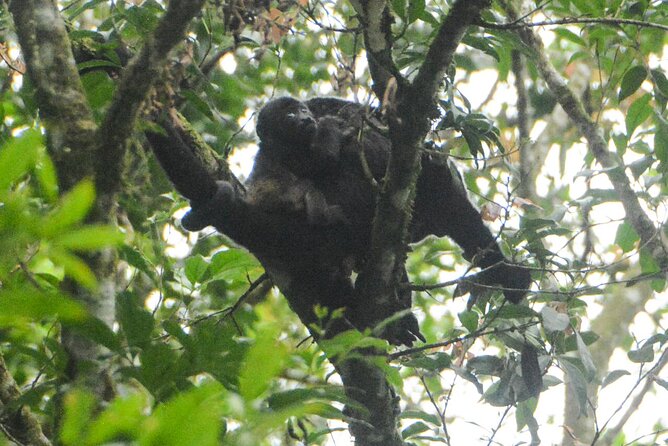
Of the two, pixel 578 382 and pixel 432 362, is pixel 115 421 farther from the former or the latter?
pixel 578 382

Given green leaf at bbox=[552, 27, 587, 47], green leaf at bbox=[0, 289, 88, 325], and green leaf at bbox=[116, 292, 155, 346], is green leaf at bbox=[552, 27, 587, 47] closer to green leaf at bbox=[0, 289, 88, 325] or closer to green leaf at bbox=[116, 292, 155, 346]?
green leaf at bbox=[116, 292, 155, 346]

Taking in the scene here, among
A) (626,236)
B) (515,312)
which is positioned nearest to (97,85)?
(515,312)

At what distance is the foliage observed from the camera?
3.67 ft

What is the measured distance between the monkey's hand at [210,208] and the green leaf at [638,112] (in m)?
2.00

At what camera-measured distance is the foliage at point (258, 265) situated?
1119 millimetres

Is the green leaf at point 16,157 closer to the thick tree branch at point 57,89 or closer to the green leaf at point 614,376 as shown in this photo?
the thick tree branch at point 57,89

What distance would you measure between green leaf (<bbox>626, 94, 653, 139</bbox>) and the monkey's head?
5.24 feet

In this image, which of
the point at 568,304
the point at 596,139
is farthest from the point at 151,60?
the point at 596,139

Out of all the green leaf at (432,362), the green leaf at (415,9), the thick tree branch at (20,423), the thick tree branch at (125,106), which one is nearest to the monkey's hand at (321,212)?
the green leaf at (432,362)

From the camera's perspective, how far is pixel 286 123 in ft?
14.3

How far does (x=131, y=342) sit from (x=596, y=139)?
11.0 feet

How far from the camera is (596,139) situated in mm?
4535

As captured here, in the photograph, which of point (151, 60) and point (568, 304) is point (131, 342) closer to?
point (151, 60)

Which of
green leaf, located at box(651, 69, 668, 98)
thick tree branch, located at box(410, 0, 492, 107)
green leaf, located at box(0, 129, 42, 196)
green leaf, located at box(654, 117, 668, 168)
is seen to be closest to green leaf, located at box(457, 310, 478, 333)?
thick tree branch, located at box(410, 0, 492, 107)
